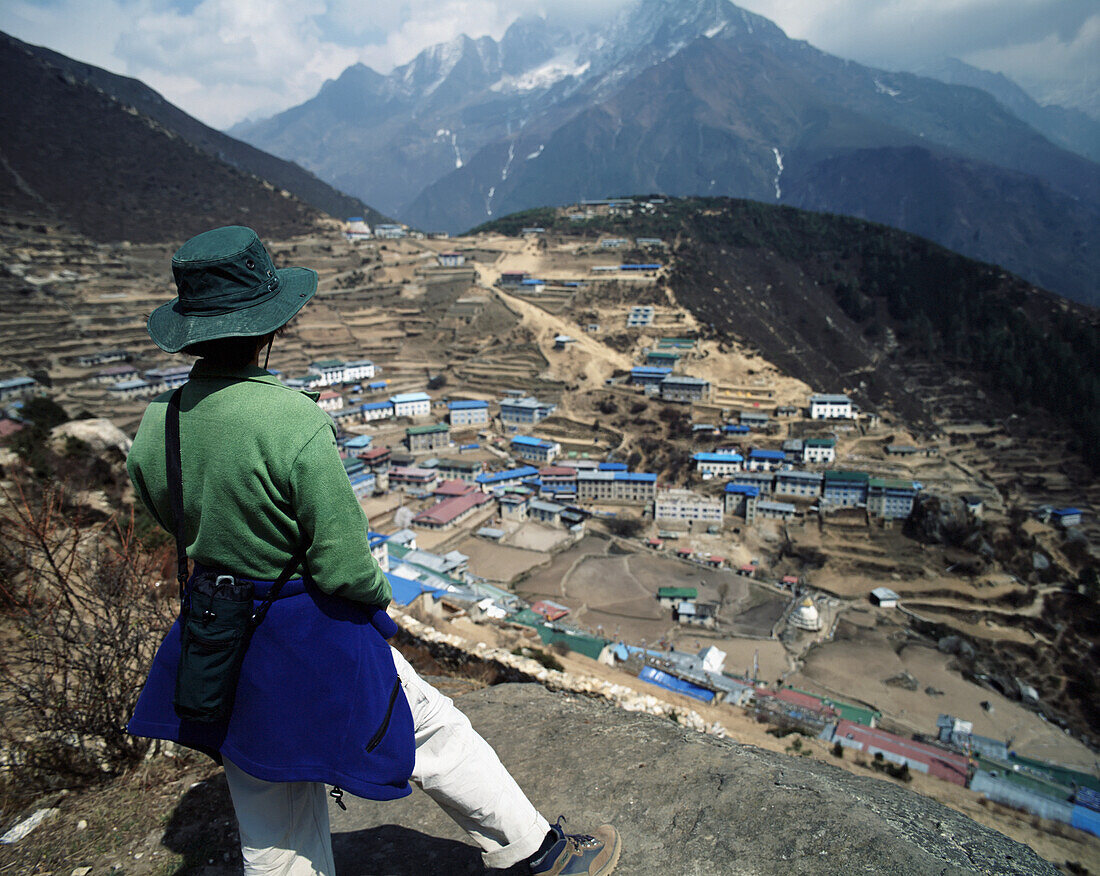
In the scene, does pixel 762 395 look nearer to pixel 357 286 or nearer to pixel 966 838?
pixel 357 286

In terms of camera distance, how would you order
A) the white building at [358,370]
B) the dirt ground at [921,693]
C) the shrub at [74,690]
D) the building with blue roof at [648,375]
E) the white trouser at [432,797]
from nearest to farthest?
the white trouser at [432,797] < the shrub at [74,690] < the dirt ground at [921,693] < the building with blue roof at [648,375] < the white building at [358,370]

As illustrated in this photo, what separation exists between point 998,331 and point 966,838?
156 feet

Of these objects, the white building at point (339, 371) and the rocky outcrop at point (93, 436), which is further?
the white building at point (339, 371)

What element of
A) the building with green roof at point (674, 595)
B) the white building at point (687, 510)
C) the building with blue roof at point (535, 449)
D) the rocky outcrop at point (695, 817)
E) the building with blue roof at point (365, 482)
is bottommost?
the building with green roof at point (674, 595)

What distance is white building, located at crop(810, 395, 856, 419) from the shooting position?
29.8m

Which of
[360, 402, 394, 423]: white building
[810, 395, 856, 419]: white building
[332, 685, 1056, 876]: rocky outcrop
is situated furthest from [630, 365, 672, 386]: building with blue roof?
[332, 685, 1056, 876]: rocky outcrop

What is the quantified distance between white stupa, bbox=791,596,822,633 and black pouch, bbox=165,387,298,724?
62.1 ft

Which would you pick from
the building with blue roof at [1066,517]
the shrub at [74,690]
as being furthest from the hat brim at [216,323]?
the building with blue roof at [1066,517]

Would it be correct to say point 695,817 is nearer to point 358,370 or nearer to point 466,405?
point 466,405

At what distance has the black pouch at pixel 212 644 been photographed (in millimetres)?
1119

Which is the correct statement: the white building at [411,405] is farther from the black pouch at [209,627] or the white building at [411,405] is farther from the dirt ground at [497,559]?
the black pouch at [209,627]

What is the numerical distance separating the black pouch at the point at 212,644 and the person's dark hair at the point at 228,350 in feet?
1.38

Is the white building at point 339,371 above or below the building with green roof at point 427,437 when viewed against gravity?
above

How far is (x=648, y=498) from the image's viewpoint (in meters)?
24.8
